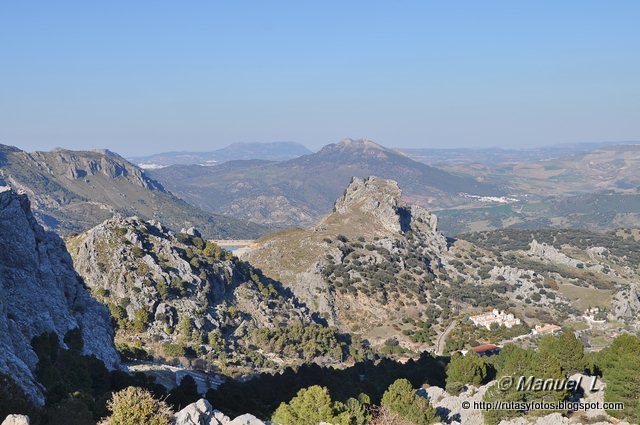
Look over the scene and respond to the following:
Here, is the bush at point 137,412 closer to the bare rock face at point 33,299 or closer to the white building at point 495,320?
the bare rock face at point 33,299

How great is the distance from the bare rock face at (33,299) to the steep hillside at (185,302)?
57.3 ft

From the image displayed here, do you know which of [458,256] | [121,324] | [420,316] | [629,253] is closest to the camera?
[121,324]

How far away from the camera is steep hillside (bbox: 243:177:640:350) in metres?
116

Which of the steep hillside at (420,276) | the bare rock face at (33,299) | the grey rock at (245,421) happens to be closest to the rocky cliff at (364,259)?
the steep hillside at (420,276)

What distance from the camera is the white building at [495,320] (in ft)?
364

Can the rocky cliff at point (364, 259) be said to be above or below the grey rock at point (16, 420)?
below

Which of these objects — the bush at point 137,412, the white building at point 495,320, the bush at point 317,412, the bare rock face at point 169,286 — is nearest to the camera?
the bush at point 137,412

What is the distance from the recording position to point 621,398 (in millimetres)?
38375

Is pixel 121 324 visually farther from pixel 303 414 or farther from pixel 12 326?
pixel 303 414

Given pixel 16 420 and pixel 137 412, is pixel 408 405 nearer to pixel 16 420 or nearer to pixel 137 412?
pixel 137 412

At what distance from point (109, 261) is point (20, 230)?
39093 millimetres

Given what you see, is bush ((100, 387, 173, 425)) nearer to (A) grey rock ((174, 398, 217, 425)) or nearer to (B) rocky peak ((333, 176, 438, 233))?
(A) grey rock ((174, 398, 217, 425))

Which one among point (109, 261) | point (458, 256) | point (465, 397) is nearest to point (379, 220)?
point (458, 256)

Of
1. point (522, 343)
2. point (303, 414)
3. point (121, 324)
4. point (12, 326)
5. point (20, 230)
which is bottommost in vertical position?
point (522, 343)
